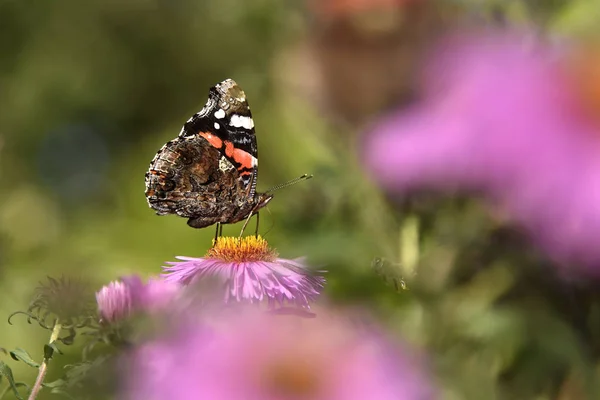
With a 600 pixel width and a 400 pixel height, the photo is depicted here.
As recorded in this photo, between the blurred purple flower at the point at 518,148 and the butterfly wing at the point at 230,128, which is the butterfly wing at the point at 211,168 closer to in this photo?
the butterfly wing at the point at 230,128

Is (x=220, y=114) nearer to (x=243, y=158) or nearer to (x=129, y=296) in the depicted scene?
(x=243, y=158)

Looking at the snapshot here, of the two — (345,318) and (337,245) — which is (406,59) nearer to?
(337,245)

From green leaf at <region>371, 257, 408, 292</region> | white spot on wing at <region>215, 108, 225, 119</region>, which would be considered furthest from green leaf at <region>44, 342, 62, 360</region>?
white spot on wing at <region>215, 108, 225, 119</region>

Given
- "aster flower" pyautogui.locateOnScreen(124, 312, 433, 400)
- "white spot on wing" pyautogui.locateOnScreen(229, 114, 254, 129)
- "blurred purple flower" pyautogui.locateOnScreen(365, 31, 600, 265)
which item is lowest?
"aster flower" pyautogui.locateOnScreen(124, 312, 433, 400)

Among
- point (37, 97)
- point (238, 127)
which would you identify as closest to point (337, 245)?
point (238, 127)

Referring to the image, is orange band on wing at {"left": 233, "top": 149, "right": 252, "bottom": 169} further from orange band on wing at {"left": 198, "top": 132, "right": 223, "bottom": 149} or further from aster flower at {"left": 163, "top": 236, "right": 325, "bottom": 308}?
aster flower at {"left": 163, "top": 236, "right": 325, "bottom": 308}

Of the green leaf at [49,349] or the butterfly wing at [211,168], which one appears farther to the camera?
the butterfly wing at [211,168]

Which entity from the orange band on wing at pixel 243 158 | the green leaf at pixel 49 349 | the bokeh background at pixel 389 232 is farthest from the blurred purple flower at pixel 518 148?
the orange band on wing at pixel 243 158
